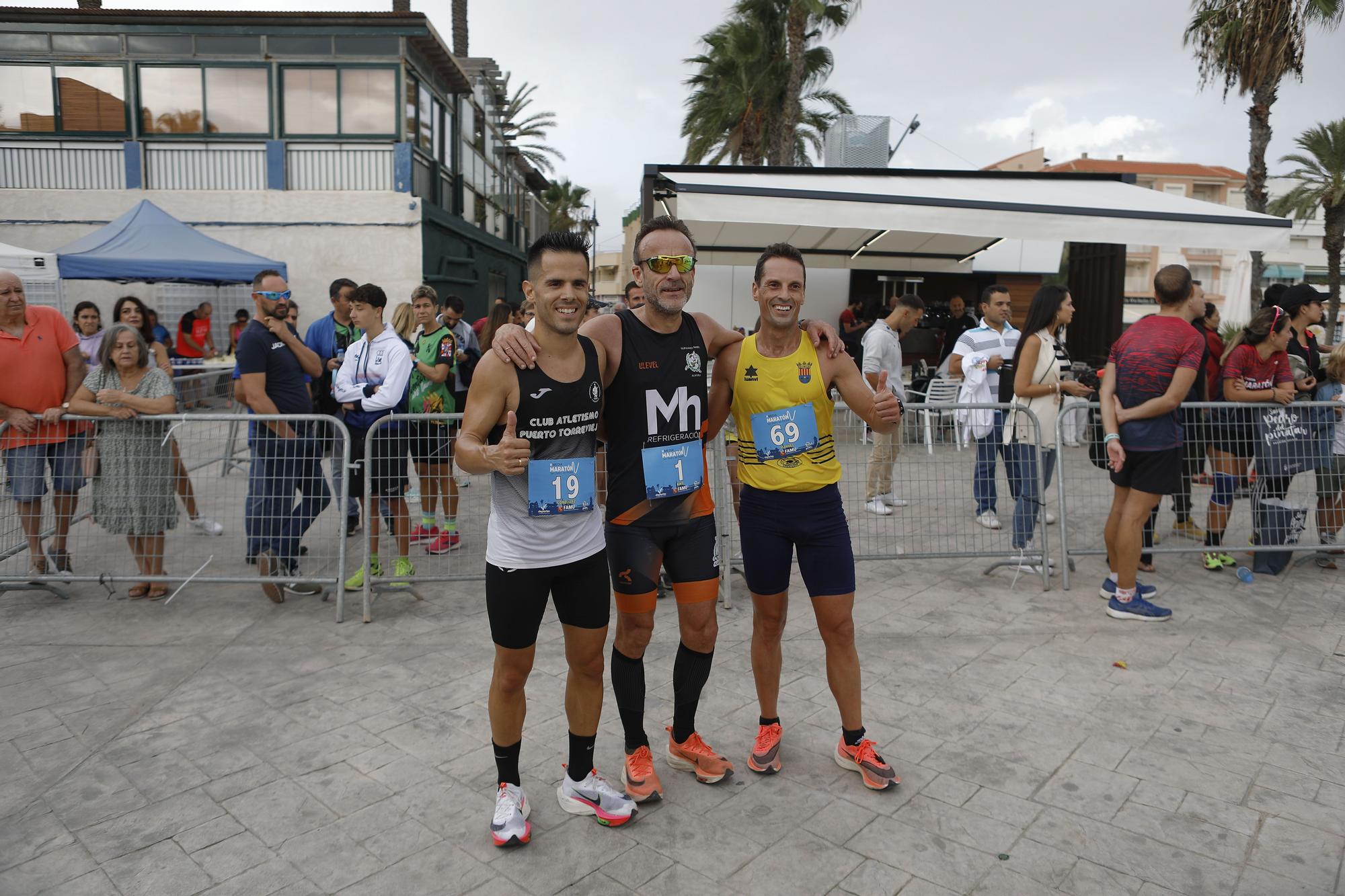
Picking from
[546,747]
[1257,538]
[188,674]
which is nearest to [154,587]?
[188,674]

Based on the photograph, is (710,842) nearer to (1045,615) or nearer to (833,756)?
(833,756)

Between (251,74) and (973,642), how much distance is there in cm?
1881

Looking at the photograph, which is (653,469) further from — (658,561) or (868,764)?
(868,764)

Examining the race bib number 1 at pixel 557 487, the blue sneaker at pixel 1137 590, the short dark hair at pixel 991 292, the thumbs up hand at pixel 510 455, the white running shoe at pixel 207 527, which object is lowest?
the blue sneaker at pixel 1137 590

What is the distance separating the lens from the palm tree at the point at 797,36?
71.8 ft

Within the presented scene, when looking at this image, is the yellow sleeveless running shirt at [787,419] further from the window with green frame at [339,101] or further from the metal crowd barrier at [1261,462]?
the window with green frame at [339,101]

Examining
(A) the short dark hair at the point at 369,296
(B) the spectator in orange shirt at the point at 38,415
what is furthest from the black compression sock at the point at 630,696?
(B) the spectator in orange shirt at the point at 38,415

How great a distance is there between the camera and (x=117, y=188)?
59.6ft

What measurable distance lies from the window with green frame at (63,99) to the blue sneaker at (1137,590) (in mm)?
20240

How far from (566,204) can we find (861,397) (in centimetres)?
6350

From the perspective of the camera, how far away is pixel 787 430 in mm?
3412

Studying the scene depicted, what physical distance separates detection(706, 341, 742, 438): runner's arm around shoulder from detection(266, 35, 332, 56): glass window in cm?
1789

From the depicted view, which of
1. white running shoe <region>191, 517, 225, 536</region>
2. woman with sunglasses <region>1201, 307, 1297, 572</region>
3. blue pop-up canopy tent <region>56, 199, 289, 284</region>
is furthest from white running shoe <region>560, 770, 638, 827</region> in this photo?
blue pop-up canopy tent <region>56, 199, 289, 284</region>

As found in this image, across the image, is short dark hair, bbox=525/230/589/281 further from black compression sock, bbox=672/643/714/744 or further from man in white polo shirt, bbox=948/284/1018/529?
man in white polo shirt, bbox=948/284/1018/529
